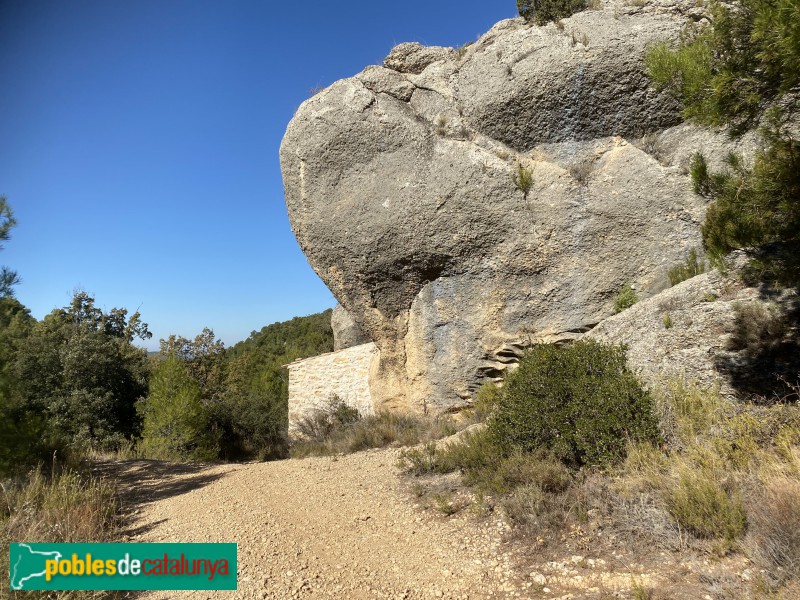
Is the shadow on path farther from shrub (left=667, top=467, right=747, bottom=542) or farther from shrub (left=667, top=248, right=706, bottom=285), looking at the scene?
shrub (left=667, top=248, right=706, bottom=285)

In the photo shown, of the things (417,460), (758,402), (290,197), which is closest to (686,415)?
(758,402)

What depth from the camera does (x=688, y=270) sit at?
7.41m

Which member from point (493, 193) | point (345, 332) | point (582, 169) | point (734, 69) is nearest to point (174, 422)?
point (345, 332)

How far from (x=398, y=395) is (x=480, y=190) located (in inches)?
177

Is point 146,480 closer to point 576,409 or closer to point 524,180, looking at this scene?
point 576,409

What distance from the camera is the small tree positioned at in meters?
11.4

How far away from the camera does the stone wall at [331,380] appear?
11.1 meters

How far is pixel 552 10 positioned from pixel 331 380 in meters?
9.45

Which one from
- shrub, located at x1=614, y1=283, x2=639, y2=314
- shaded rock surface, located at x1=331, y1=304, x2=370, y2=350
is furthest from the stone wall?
shrub, located at x1=614, y1=283, x2=639, y2=314

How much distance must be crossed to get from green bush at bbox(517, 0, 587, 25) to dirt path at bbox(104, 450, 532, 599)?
30.1 ft

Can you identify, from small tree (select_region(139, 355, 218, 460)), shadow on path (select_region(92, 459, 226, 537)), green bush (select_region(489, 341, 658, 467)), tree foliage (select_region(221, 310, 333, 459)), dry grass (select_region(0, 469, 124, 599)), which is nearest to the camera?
dry grass (select_region(0, 469, 124, 599))

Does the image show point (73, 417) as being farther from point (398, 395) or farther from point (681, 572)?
point (681, 572)

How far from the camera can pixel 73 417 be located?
46.1 ft

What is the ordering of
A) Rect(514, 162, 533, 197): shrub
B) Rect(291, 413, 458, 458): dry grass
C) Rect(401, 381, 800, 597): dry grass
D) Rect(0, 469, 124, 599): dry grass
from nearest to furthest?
Rect(401, 381, 800, 597): dry grass → Rect(0, 469, 124, 599): dry grass → Rect(291, 413, 458, 458): dry grass → Rect(514, 162, 533, 197): shrub
